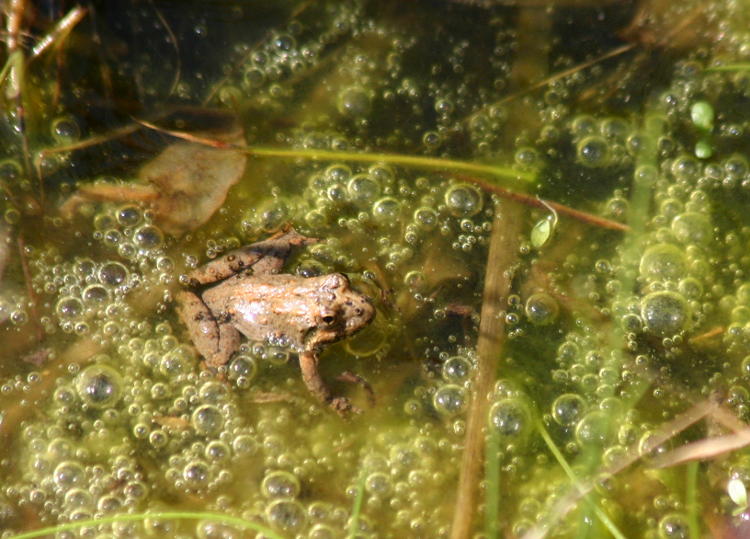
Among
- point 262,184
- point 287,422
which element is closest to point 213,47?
point 262,184

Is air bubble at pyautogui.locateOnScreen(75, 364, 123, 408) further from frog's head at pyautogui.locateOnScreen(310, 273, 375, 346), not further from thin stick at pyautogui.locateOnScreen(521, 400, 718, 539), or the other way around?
thin stick at pyautogui.locateOnScreen(521, 400, 718, 539)

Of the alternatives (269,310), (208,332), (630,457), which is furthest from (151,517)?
(630,457)

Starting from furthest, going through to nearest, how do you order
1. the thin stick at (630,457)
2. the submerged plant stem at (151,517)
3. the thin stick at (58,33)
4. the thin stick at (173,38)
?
the thin stick at (173,38) → the thin stick at (58,33) → the thin stick at (630,457) → the submerged plant stem at (151,517)

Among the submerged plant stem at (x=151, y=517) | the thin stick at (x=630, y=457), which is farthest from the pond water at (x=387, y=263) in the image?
the submerged plant stem at (x=151, y=517)

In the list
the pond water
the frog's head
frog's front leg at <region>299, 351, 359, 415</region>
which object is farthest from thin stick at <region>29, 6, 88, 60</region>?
frog's front leg at <region>299, 351, 359, 415</region>

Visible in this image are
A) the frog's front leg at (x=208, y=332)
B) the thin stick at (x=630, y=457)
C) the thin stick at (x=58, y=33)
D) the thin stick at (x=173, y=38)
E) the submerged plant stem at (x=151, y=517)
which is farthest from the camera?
the thin stick at (x=173, y=38)

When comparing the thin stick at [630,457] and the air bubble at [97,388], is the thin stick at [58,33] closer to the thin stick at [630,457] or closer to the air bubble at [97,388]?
the air bubble at [97,388]

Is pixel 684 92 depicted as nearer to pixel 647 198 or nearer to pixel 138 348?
pixel 647 198
